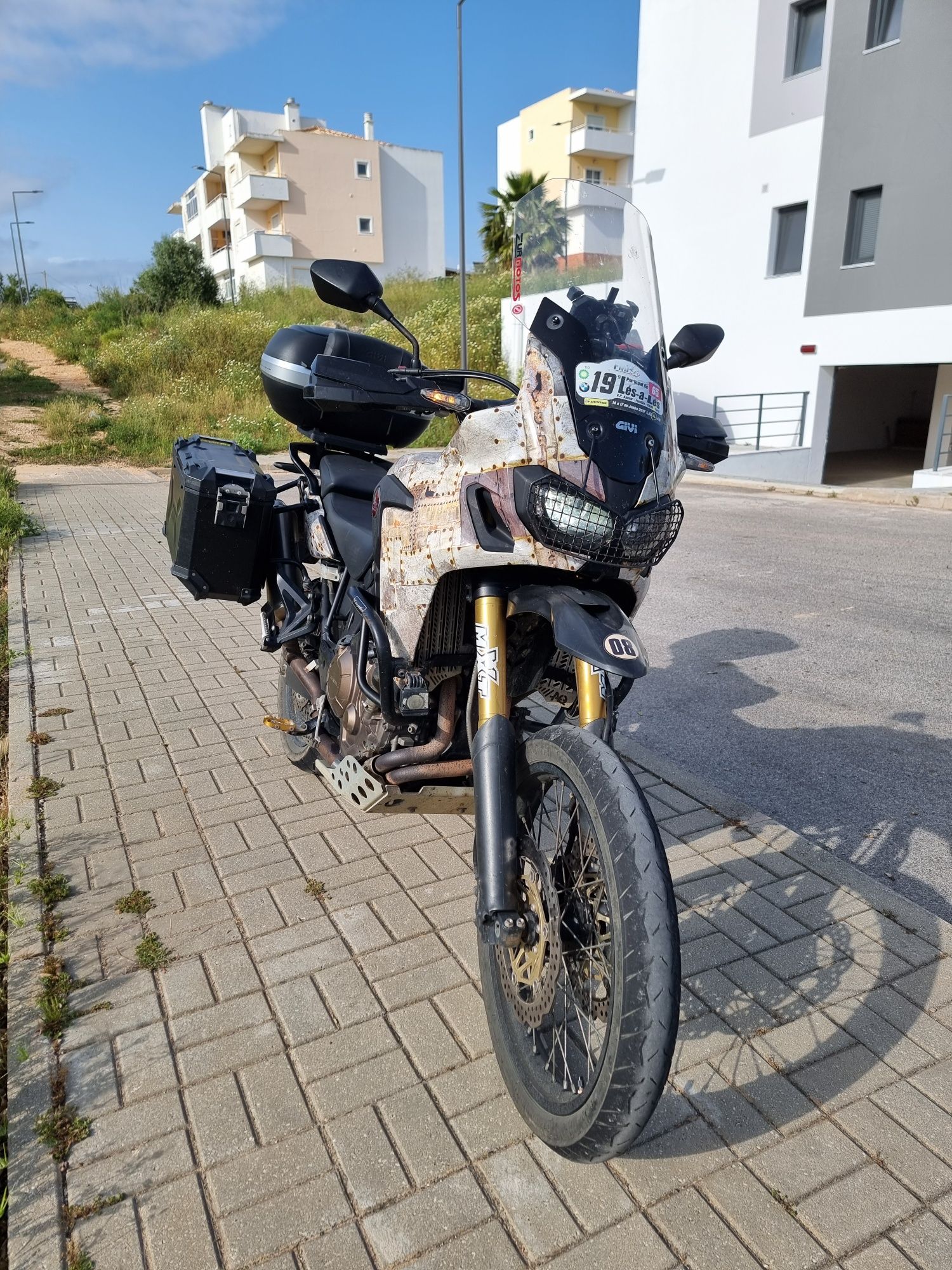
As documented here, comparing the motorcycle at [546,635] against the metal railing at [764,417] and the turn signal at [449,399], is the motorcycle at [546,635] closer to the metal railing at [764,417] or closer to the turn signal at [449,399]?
the turn signal at [449,399]

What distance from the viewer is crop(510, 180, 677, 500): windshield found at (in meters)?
2.13

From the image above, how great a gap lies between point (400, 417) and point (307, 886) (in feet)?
6.13

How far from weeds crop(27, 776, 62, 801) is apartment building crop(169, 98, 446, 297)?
46.0 metres

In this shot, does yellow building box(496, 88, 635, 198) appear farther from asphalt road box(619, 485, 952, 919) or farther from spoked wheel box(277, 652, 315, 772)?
spoked wheel box(277, 652, 315, 772)

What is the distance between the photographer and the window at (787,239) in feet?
61.4

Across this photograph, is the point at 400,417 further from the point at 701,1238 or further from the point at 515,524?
the point at 701,1238

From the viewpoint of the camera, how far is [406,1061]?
2385 millimetres

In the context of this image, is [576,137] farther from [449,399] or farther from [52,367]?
[449,399]

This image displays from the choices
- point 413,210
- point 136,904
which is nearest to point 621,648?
point 136,904

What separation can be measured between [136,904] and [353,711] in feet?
3.37

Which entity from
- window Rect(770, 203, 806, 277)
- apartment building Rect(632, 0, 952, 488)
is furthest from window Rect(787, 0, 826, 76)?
window Rect(770, 203, 806, 277)

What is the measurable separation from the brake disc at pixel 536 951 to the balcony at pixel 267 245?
51726 millimetres

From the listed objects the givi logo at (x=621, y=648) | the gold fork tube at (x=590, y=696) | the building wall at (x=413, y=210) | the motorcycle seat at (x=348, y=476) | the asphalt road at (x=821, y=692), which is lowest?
the asphalt road at (x=821, y=692)

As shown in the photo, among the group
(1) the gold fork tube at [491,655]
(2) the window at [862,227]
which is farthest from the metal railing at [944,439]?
(1) the gold fork tube at [491,655]
